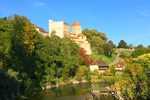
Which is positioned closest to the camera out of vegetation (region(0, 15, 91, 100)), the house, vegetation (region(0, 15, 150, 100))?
vegetation (region(0, 15, 150, 100))

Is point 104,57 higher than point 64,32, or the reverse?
point 64,32

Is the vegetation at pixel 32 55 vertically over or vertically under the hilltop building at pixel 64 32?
under

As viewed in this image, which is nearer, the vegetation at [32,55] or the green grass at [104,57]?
the vegetation at [32,55]

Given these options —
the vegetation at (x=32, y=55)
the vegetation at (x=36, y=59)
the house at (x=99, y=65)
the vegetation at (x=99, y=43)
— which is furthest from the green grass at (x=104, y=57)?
the vegetation at (x=32, y=55)

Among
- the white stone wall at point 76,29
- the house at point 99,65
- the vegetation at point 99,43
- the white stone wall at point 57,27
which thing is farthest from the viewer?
Result: the white stone wall at point 76,29

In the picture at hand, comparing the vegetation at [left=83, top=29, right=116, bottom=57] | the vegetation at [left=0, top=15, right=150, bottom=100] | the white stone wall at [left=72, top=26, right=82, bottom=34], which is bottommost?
the vegetation at [left=0, top=15, right=150, bottom=100]

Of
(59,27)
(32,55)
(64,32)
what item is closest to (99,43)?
(64,32)

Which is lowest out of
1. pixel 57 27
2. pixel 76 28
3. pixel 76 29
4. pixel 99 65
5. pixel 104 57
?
pixel 99 65

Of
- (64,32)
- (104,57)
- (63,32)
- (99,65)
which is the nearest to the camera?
(99,65)

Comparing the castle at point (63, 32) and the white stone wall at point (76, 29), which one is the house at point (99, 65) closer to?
the castle at point (63, 32)

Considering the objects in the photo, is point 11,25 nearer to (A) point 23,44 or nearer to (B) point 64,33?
(A) point 23,44

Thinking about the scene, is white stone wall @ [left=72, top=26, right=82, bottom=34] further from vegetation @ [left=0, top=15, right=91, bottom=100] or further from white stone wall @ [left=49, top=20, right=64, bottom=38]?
vegetation @ [left=0, top=15, right=91, bottom=100]

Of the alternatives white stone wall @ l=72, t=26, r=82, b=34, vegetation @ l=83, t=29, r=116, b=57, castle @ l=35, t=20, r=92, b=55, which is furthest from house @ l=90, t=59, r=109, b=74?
white stone wall @ l=72, t=26, r=82, b=34

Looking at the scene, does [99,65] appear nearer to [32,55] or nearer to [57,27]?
[57,27]
